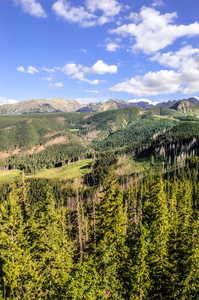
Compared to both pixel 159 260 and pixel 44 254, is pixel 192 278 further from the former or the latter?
pixel 44 254

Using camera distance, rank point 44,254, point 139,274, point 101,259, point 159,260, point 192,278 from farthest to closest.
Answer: point 159,260
point 192,278
point 44,254
point 139,274
point 101,259

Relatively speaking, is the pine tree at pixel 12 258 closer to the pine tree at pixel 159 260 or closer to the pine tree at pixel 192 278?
the pine tree at pixel 159 260

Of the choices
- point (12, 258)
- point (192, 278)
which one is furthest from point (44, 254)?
point (192, 278)

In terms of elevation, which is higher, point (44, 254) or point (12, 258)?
point (12, 258)

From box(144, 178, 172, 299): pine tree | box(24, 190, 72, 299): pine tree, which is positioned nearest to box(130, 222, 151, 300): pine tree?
→ box(144, 178, 172, 299): pine tree

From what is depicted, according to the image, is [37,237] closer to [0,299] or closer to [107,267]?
[0,299]

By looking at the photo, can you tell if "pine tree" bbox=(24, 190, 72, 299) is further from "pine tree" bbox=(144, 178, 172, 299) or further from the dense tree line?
"pine tree" bbox=(144, 178, 172, 299)

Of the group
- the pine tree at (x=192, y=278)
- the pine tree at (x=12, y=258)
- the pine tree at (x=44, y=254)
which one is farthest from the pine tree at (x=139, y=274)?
the pine tree at (x=12, y=258)

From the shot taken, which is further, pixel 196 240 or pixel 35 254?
pixel 196 240

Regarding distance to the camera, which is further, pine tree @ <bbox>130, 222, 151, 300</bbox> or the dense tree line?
pine tree @ <bbox>130, 222, 151, 300</bbox>

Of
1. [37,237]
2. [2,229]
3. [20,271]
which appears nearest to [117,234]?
[37,237]

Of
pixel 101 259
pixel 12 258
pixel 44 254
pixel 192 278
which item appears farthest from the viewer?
pixel 192 278

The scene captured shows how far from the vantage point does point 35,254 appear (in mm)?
26453

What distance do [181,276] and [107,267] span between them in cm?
1526
